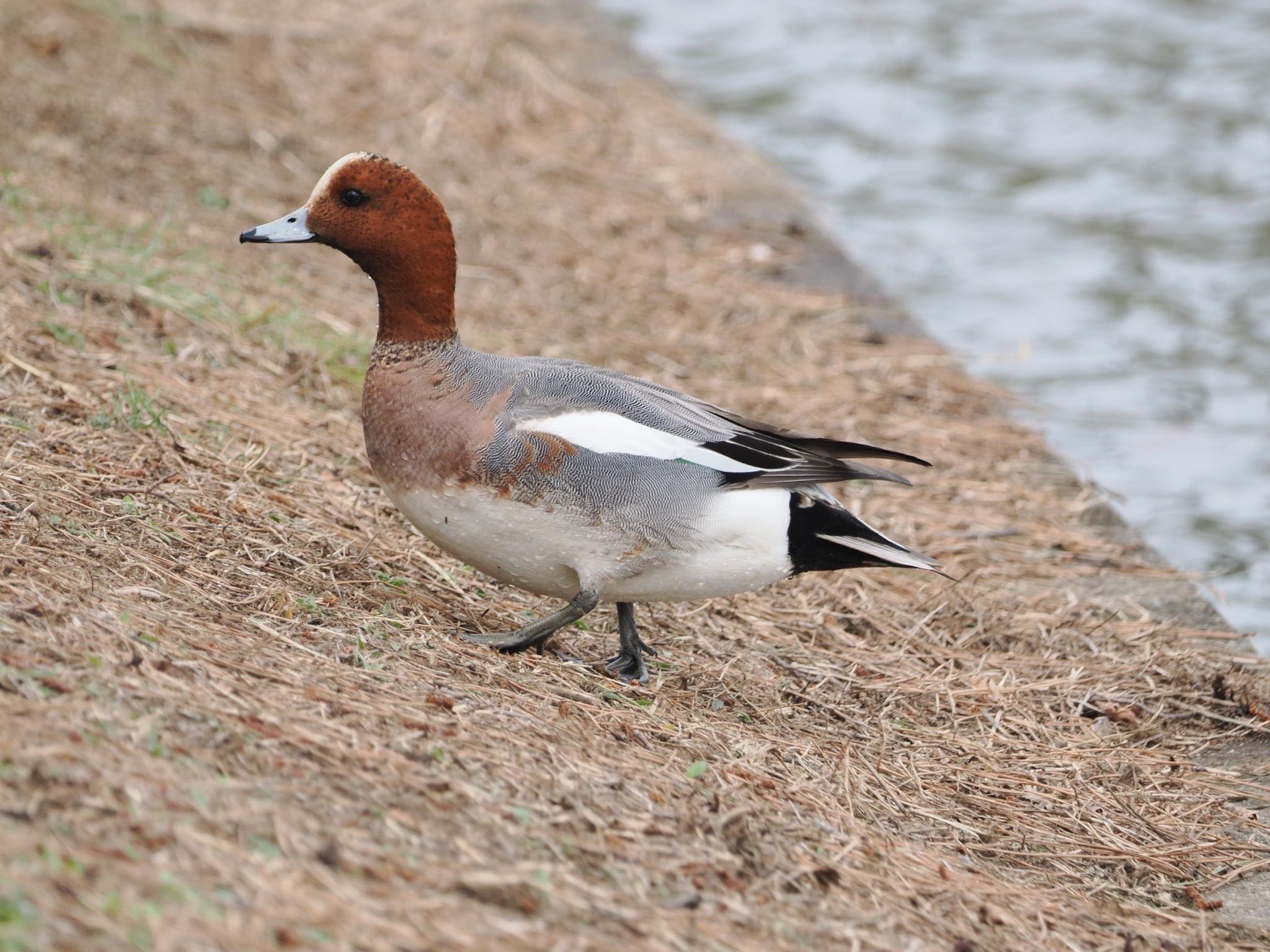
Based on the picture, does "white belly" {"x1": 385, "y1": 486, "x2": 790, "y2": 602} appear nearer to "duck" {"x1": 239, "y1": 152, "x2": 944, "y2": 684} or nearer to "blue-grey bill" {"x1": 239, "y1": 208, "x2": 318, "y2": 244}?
"duck" {"x1": 239, "y1": 152, "x2": 944, "y2": 684}

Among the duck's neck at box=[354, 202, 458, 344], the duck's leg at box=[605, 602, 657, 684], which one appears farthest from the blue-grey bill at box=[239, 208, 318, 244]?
the duck's leg at box=[605, 602, 657, 684]

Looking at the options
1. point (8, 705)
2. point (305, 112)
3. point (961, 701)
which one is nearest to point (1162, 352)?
point (961, 701)

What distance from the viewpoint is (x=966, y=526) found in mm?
5195

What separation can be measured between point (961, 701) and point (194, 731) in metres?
2.11

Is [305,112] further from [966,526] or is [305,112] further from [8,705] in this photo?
[8,705]

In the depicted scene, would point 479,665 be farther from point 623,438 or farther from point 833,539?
point 833,539

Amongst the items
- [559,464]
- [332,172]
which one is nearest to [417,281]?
[332,172]

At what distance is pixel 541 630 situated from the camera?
11.9 ft

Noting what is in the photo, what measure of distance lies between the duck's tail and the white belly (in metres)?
0.04

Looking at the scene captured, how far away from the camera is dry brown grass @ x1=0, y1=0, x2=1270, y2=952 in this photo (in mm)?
2416

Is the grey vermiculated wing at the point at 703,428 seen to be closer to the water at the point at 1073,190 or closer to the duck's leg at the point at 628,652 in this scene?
the duck's leg at the point at 628,652

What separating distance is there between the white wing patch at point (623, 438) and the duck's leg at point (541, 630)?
0.35m

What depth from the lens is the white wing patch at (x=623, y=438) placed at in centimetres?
352

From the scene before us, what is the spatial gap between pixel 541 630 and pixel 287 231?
1171 millimetres
